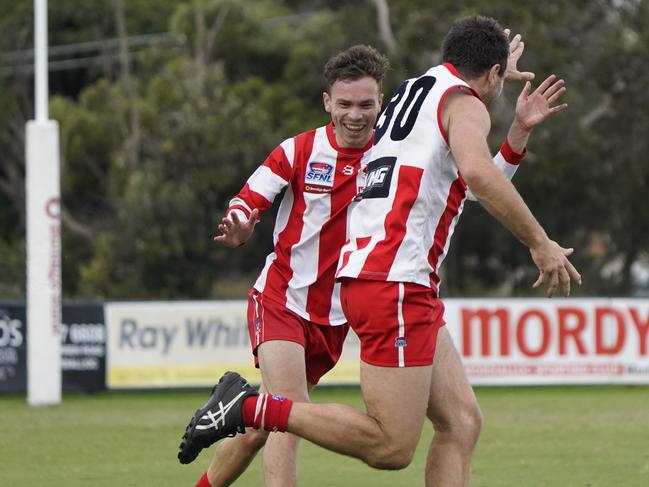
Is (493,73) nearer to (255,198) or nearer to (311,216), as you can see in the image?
(311,216)

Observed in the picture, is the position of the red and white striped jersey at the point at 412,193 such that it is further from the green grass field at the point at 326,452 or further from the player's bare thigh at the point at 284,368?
the green grass field at the point at 326,452

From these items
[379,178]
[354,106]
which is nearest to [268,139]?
[354,106]

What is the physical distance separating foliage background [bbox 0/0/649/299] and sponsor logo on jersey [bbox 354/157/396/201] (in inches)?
755

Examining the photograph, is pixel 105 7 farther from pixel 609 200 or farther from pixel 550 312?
pixel 550 312

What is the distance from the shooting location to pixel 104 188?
33.1 meters

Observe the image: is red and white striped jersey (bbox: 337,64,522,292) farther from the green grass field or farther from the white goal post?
the white goal post

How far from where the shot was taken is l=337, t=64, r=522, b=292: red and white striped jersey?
240 inches

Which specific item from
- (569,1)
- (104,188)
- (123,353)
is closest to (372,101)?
(123,353)

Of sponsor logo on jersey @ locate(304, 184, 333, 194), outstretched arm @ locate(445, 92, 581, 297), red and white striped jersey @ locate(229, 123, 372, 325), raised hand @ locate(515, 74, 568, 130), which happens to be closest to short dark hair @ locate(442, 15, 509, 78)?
outstretched arm @ locate(445, 92, 581, 297)

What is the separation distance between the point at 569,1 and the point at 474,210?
5.20 meters

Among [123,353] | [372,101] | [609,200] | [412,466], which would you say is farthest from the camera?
[609,200]

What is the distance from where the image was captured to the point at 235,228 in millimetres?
6965

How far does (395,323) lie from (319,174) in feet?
4.44

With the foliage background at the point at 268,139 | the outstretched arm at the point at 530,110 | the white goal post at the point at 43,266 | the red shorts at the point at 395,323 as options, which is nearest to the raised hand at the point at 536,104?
the outstretched arm at the point at 530,110
